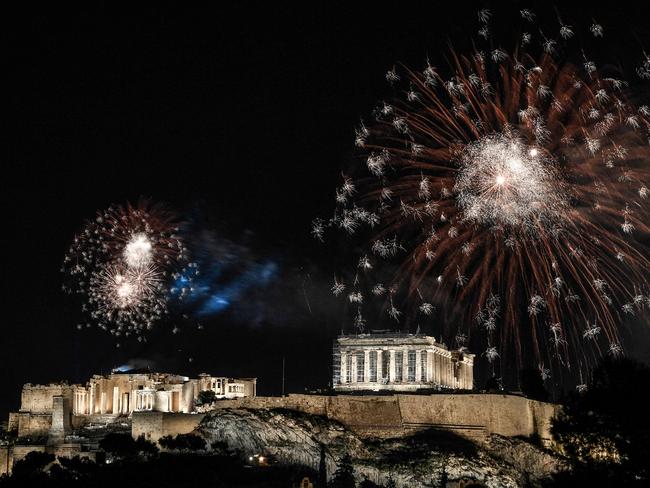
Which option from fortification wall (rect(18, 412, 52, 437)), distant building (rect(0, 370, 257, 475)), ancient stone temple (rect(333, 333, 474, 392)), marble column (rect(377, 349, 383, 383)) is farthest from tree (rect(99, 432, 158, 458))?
marble column (rect(377, 349, 383, 383))

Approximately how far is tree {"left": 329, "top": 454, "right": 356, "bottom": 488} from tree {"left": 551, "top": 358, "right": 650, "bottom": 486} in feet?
58.8

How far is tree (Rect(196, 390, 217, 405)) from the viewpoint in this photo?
100500mm

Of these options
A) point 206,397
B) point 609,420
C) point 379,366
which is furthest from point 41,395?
point 609,420

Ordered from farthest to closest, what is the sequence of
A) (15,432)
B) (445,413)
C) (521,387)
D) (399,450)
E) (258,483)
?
(521,387) → (15,432) → (445,413) → (399,450) → (258,483)

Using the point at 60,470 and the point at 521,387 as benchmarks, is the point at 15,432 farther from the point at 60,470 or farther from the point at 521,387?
Result: the point at 521,387

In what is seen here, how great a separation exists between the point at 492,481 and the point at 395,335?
116 feet

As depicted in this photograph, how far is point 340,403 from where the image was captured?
8781cm

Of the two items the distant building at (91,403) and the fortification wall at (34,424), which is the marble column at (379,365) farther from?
the fortification wall at (34,424)

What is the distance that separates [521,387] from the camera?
106250 mm

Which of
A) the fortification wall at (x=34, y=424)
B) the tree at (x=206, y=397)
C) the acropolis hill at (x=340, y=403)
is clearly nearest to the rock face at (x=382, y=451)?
the acropolis hill at (x=340, y=403)

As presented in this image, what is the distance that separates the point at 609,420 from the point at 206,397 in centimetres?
4453

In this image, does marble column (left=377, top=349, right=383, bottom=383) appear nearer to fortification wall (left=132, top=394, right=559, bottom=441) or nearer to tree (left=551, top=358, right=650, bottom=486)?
fortification wall (left=132, top=394, right=559, bottom=441)

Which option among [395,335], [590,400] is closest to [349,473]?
[590,400]

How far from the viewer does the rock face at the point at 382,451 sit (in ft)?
244
